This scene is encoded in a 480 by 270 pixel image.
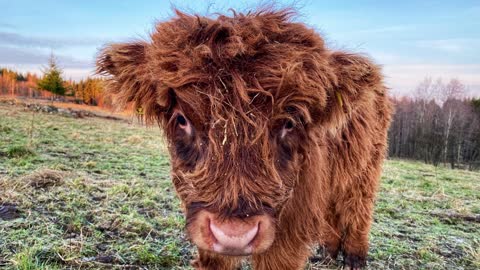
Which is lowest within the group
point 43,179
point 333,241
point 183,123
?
point 333,241

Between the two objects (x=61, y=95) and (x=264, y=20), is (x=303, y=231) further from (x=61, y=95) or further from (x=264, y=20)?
(x=61, y=95)

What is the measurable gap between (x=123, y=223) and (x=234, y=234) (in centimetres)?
306

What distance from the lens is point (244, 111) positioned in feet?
7.29

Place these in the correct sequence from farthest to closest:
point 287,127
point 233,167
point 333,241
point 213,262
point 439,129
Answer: point 439,129 → point 333,241 → point 213,262 → point 287,127 → point 233,167

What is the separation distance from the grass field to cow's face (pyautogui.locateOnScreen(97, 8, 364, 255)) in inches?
72.1

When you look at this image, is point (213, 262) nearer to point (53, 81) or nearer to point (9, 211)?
point (9, 211)

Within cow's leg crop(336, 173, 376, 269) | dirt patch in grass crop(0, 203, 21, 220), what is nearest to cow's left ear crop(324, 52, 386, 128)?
cow's leg crop(336, 173, 376, 269)

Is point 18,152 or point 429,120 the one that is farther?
point 429,120

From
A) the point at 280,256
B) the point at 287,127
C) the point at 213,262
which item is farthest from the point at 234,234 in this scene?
the point at 213,262

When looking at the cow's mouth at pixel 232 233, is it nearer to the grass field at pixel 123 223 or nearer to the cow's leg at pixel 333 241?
the grass field at pixel 123 223

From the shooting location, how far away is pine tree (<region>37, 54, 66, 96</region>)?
151ft

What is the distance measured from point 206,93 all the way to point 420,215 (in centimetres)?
644

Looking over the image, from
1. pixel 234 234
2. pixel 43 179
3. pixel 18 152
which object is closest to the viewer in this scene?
pixel 234 234

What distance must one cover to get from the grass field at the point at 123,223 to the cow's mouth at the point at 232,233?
74.6 inches
